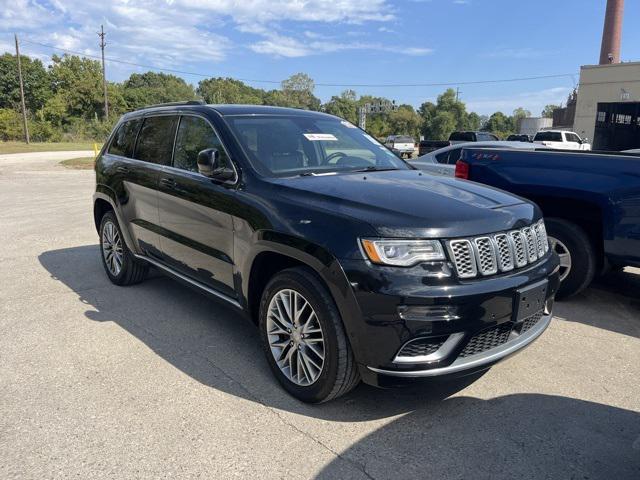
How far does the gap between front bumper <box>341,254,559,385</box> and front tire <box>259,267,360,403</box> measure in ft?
0.45

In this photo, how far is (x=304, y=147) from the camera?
13.4 feet

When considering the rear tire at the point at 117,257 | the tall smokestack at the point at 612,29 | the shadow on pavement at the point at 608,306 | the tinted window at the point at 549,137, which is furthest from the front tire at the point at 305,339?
the tall smokestack at the point at 612,29

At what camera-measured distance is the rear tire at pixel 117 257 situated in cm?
546

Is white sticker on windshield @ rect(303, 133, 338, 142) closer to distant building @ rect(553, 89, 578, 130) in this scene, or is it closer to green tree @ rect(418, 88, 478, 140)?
distant building @ rect(553, 89, 578, 130)

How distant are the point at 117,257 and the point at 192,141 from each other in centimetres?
203

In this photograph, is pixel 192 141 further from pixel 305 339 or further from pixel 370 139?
pixel 305 339

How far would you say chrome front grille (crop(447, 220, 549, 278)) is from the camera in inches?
110

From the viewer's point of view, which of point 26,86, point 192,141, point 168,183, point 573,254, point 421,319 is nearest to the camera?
point 421,319

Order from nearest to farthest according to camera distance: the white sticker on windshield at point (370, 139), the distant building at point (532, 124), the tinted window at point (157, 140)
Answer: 1. the tinted window at point (157, 140)
2. the white sticker on windshield at point (370, 139)
3. the distant building at point (532, 124)

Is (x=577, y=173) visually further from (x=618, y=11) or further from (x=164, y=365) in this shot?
(x=618, y=11)

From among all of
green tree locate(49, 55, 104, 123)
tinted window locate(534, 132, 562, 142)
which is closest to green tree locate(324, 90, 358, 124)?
green tree locate(49, 55, 104, 123)

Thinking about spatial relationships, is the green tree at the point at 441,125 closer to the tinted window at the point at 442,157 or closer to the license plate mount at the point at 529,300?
the tinted window at the point at 442,157

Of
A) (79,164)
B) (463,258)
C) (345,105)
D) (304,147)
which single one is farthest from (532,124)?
(463,258)

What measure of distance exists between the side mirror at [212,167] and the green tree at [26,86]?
7508 centimetres
